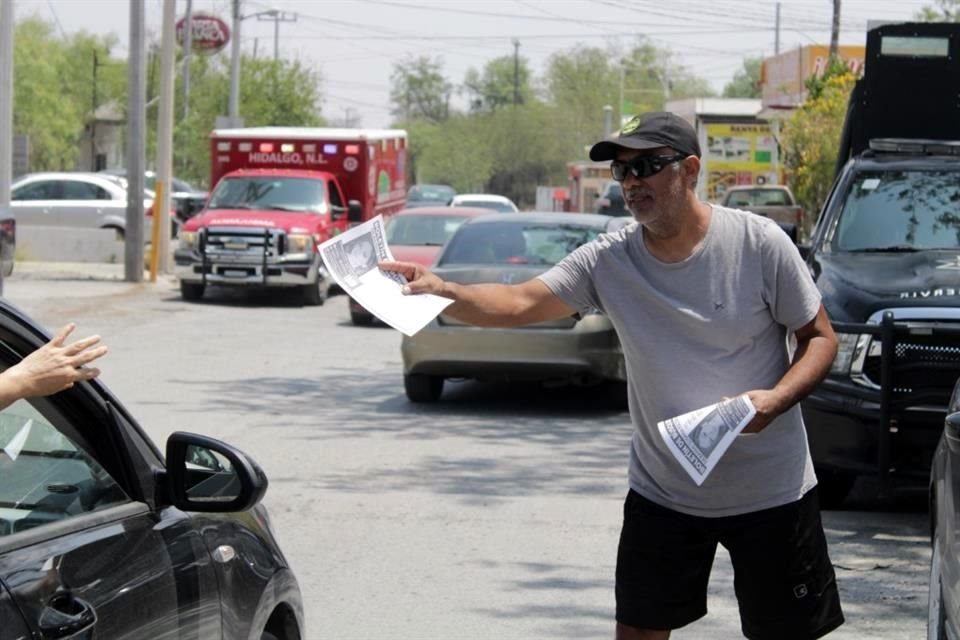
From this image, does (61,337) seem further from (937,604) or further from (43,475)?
(937,604)

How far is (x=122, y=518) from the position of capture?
3674 millimetres

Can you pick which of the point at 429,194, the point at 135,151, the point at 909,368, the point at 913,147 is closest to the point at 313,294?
the point at 135,151

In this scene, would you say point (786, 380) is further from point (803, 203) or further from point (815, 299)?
point (803, 203)

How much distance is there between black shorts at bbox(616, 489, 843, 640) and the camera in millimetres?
4652

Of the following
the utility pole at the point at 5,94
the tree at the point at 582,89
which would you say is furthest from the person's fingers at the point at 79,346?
the tree at the point at 582,89

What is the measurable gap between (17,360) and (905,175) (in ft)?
26.8

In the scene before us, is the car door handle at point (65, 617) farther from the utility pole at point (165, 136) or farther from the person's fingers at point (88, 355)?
the utility pole at point (165, 136)

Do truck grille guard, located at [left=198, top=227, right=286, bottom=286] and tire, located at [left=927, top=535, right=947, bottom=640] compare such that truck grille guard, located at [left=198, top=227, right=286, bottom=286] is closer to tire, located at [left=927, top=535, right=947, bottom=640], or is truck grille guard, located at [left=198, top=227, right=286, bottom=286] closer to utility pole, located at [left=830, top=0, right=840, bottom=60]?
tire, located at [left=927, top=535, right=947, bottom=640]

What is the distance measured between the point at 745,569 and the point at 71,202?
31758mm

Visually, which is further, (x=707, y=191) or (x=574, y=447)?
(x=707, y=191)

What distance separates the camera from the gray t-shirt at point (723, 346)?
4.62 m

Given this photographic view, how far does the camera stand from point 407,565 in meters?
7.94

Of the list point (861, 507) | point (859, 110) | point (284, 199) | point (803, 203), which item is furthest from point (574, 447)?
point (803, 203)

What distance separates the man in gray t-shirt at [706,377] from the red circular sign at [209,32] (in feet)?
171
